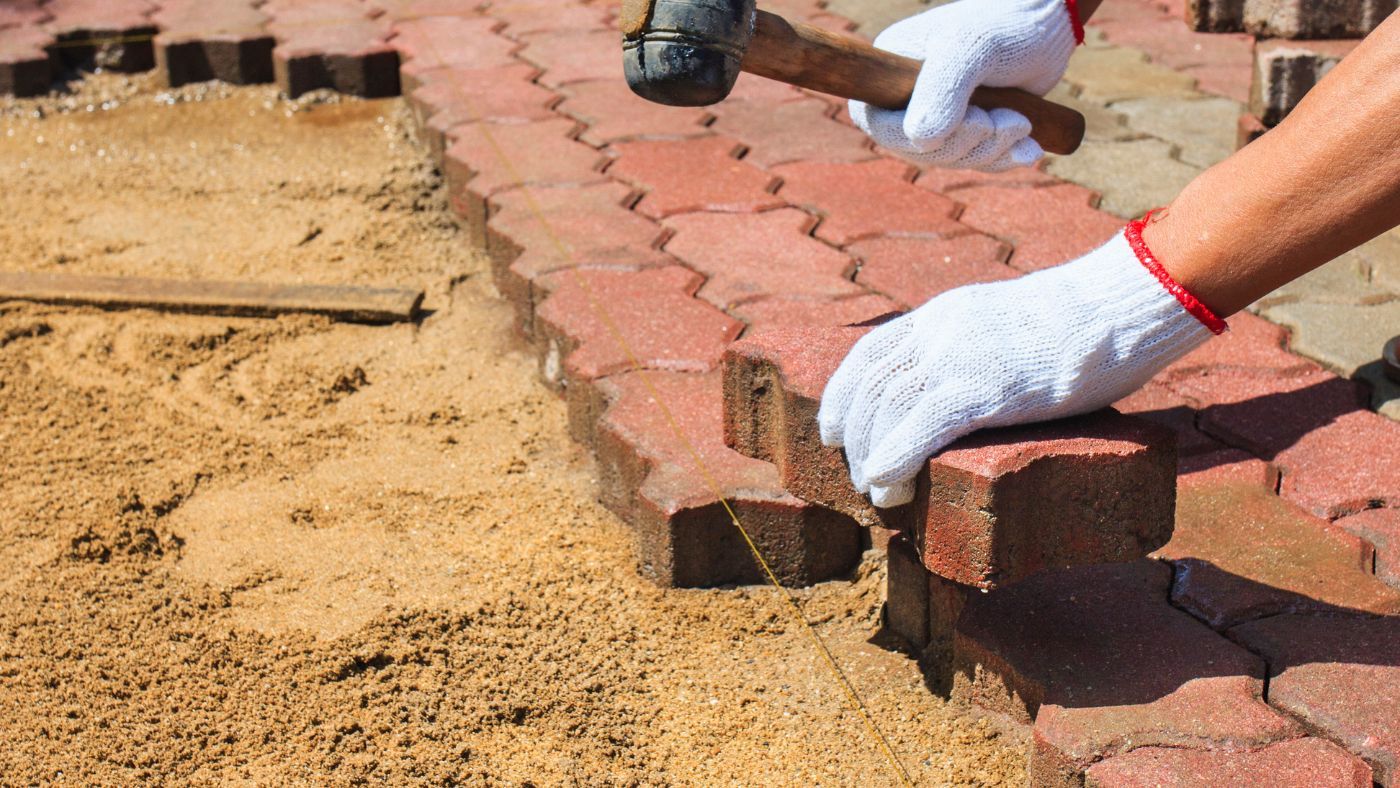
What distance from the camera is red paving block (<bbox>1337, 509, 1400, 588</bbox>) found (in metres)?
2.20

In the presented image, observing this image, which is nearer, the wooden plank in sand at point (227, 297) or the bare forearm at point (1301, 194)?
the bare forearm at point (1301, 194)

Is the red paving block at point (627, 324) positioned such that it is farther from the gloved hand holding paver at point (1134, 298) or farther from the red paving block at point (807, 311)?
the gloved hand holding paver at point (1134, 298)

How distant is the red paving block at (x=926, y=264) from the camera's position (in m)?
3.10

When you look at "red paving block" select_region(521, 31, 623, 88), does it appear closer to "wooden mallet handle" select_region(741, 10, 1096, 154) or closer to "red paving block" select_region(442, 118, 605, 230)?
"red paving block" select_region(442, 118, 605, 230)

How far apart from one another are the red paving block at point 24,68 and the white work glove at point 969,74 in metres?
3.61

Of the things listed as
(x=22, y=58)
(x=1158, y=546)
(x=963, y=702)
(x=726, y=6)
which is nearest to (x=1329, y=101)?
(x=1158, y=546)

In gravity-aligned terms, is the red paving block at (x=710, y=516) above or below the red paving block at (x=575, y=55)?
below

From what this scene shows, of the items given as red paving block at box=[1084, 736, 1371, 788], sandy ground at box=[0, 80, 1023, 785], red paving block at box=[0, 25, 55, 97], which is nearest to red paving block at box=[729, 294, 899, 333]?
sandy ground at box=[0, 80, 1023, 785]

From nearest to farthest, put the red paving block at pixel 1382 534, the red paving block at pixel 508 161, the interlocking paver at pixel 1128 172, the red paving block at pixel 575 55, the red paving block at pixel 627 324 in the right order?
the red paving block at pixel 1382 534, the red paving block at pixel 627 324, the interlocking paver at pixel 1128 172, the red paving block at pixel 508 161, the red paving block at pixel 575 55

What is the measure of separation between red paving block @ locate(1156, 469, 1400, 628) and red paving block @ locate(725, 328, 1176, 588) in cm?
26

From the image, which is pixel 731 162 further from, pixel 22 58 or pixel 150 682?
pixel 22 58

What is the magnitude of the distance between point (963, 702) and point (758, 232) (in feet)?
4.94

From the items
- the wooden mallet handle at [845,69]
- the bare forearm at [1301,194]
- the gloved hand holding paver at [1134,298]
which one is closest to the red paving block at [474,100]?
the wooden mallet handle at [845,69]

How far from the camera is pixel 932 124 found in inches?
85.7
